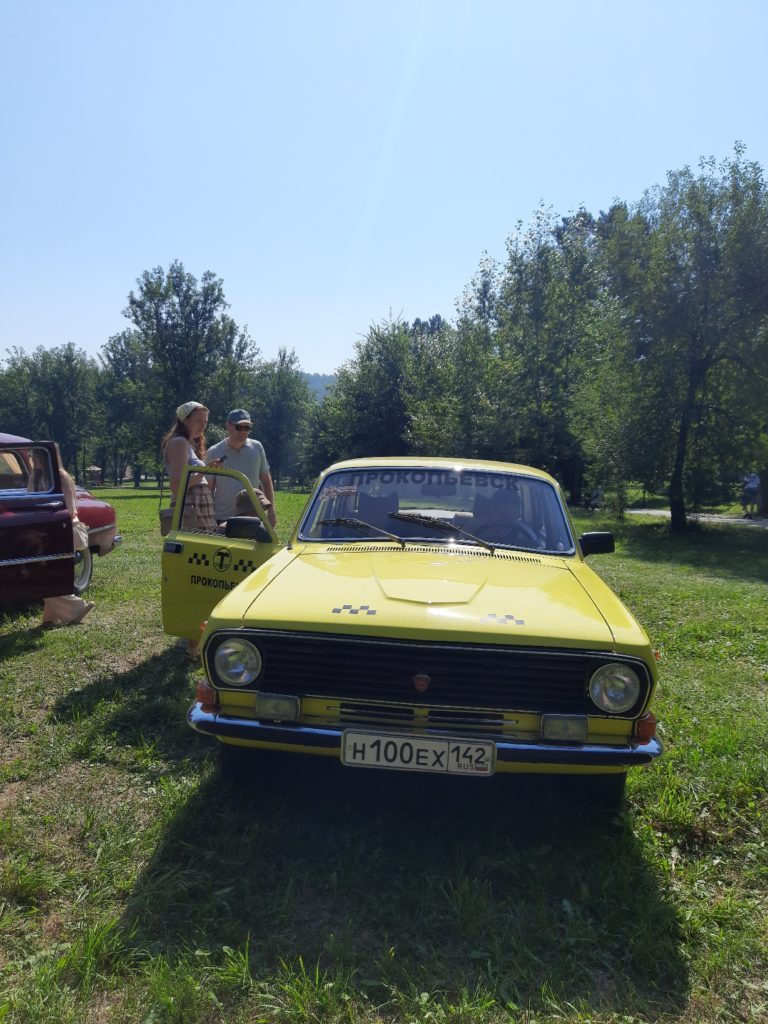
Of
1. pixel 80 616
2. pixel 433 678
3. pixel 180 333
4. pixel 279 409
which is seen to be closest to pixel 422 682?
pixel 433 678

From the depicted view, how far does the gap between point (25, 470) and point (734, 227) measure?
17490 mm

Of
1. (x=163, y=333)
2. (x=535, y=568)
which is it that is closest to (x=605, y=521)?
(x=535, y=568)

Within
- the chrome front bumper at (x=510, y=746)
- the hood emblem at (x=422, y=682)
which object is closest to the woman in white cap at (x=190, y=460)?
the chrome front bumper at (x=510, y=746)

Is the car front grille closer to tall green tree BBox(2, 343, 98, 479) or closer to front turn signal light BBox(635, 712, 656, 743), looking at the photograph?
front turn signal light BBox(635, 712, 656, 743)

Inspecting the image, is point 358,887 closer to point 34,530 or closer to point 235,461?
point 235,461

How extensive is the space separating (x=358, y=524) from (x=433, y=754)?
174cm

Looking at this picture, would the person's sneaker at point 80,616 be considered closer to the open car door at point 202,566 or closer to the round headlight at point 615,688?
the open car door at point 202,566

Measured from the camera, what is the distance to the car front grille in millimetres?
3066

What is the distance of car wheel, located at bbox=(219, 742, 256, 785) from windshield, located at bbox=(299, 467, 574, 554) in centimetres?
137

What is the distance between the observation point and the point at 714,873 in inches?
129

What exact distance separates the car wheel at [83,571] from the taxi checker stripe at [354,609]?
246 inches

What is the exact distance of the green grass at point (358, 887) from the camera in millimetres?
2441

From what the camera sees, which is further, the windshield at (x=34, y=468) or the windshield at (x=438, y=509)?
the windshield at (x=34, y=468)

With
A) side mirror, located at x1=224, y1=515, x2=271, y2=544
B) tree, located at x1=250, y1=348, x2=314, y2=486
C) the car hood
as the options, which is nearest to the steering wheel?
the car hood
